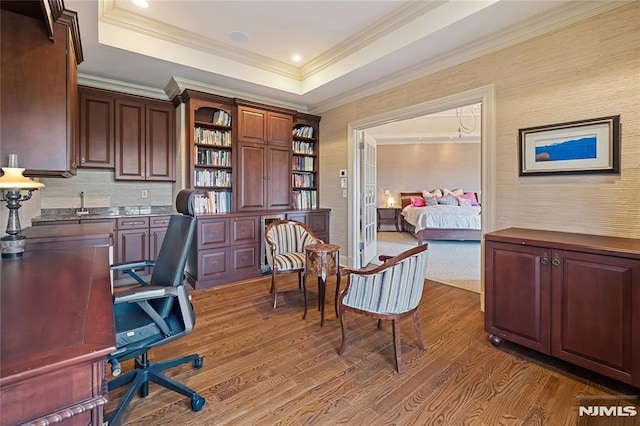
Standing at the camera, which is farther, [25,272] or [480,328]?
[480,328]

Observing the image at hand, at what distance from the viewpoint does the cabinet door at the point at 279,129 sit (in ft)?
14.4

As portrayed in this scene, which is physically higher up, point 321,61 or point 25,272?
point 321,61

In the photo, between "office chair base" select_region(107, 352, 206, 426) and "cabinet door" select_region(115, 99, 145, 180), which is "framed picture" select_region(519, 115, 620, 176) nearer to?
"office chair base" select_region(107, 352, 206, 426)

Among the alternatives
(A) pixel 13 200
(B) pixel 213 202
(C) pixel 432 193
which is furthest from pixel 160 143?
(C) pixel 432 193

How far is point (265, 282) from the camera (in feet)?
13.0

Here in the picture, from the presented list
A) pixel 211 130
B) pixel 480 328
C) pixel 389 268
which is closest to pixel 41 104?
pixel 211 130

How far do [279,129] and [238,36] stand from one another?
1405mm

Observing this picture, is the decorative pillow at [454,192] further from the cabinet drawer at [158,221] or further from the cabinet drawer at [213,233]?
the cabinet drawer at [158,221]

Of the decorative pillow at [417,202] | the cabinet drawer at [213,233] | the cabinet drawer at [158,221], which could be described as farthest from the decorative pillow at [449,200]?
the cabinet drawer at [158,221]

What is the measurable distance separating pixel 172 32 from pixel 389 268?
3.31 m

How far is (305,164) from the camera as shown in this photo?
5027 millimetres

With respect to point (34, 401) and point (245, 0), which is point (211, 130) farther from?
point (34, 401)

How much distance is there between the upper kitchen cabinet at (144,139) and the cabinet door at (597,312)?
4.44 metres

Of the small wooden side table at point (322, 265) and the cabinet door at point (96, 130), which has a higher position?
the cabinet door at point (96, 130)
